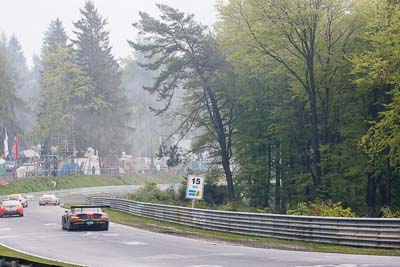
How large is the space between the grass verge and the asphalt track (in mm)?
921

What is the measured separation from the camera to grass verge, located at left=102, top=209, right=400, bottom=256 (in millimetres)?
21703

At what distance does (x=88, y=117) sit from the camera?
364 ft

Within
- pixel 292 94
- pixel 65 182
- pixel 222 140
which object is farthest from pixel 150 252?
pixel 65 182

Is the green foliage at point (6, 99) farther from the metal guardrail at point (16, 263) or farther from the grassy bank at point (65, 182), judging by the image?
the metal guardrail at point (16, 263)

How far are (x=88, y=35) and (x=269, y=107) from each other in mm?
58951

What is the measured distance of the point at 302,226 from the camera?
2556 cm

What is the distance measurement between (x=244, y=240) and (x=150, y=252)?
5457 mm

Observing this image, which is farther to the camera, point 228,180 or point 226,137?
point 226,137

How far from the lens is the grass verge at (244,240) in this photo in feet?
71.2

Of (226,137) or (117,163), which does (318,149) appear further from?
(117,163)

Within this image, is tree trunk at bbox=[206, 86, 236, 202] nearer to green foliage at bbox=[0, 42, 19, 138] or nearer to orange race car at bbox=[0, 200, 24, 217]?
orange race car at bbox=[0, 200, 24, 217]

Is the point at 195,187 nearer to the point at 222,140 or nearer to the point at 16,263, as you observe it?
the point at 16,263

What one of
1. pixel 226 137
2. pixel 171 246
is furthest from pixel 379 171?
pixel 226 137

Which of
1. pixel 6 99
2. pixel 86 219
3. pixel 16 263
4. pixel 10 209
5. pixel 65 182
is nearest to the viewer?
pixel 16 263
